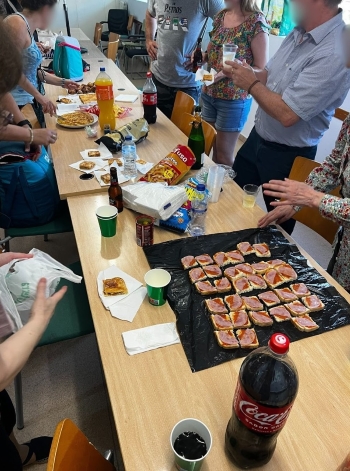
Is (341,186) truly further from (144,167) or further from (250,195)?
(144,167)

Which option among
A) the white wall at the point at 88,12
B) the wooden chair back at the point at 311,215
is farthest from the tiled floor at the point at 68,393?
the white wall at the point at 88,12

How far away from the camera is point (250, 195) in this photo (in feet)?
5.05

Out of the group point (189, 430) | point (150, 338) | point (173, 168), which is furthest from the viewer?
point (173, 168)

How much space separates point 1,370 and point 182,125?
2.14 meters

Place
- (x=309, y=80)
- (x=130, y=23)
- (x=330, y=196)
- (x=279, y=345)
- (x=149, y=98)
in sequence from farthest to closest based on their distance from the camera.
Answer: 1. (x=130, y=23)
2. (x=149, y=98)
3. (x=309, y=80)
4. (x=330, y=196)
5. (x=279, y=345)

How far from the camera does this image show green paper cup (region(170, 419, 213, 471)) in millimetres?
677

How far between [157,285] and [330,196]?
69cm

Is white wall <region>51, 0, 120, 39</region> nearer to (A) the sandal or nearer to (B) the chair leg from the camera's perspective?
(B) the chair leg

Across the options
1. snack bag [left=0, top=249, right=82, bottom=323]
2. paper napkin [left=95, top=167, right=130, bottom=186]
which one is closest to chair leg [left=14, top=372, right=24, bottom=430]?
A: snack bag [left=0, top=249, right=82, bottom=323]

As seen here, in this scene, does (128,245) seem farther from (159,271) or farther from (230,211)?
(230,211)

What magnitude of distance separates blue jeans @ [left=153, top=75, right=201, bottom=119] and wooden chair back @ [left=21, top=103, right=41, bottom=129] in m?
1.03

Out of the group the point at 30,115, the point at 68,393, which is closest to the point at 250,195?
the point at 68,393

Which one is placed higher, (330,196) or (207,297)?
(330,196)

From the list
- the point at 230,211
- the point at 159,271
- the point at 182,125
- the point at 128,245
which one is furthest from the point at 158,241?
the point at 182,125
